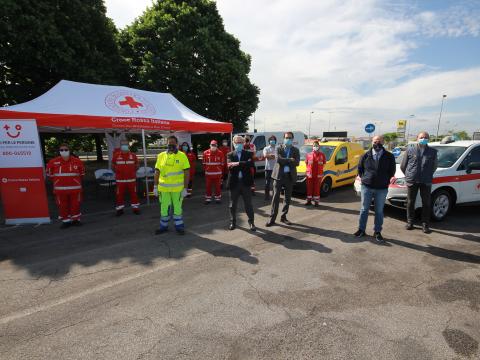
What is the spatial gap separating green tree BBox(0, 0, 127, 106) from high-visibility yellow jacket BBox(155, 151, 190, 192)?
10014 mm

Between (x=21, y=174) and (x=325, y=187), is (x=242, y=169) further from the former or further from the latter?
(x=21, y=174)

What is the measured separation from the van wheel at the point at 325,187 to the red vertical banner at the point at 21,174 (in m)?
7.83

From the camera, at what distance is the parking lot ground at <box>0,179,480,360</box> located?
2582mm

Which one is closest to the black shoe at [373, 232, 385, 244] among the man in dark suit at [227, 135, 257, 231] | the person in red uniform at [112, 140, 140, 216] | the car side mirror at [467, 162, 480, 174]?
the man in dark suit at [227, 135, 257, 231]

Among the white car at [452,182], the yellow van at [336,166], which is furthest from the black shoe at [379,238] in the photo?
the yellow van at [336,166]

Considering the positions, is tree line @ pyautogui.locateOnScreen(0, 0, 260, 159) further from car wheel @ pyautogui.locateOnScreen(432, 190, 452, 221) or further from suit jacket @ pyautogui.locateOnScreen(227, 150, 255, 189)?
car wheel @ pyautogui.locateOnScreen(432, 190, 452, 221)

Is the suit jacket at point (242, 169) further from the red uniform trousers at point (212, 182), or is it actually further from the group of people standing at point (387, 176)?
the red uniform trousers at point (212, 182)

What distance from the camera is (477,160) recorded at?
655 centimetres

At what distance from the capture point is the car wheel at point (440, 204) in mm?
6191

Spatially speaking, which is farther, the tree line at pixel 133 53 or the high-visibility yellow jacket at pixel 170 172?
the tree line at pixel 133 53

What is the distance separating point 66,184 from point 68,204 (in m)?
0.48

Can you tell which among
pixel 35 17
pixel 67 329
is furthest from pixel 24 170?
pixel 35 17

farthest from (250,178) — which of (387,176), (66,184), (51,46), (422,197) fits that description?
(51,46)

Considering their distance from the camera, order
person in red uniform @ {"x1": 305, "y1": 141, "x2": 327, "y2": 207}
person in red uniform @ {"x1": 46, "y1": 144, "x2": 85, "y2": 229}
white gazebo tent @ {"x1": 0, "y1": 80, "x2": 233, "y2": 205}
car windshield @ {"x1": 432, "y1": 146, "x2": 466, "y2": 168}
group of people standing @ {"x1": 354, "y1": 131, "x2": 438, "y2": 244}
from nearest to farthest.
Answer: group of people standing @ {"x1": 354, "y1": 131, "x2": 438, "y2": 244}, person in red uniform @ {"x1": 46, "y1": 144, "x2": 85, "y2": 229}, car windshield @ {"x1": 432, "y1": 146, "x2": 466, "y2": 168}, white gazebo tent @ {"x1": 0, "y1": 80, "x2": 233, "y2": 205}, person in red uniform @ {"x1": 305, "y1": 141, "x2": 327, "y2": 207}
